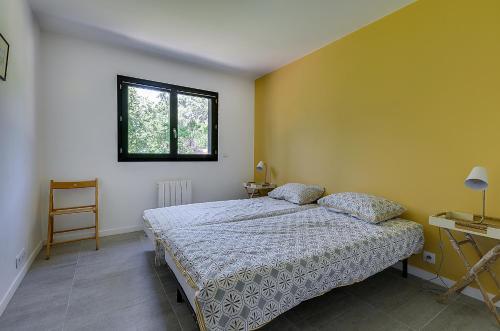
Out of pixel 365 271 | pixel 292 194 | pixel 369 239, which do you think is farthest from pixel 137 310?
pixel 292 194

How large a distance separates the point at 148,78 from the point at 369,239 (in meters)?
→ 3.46

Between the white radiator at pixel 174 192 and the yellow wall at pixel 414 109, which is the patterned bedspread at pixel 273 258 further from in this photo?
the white radiator at pixel 174 192

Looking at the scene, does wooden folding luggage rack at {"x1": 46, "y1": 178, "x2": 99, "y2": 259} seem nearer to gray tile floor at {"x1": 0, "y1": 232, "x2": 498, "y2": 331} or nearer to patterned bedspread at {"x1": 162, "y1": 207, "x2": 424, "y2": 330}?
gray tile floor at {"x1": 0, "y1": 232, "x2": 498, "y2": 331}

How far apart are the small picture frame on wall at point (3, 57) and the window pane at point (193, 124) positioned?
2.07m

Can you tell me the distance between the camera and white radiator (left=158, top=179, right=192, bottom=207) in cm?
346

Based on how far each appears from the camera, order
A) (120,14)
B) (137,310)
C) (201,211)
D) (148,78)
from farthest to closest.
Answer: (148,78) < (201,211) < (120,14) < (137,310)

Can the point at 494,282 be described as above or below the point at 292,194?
below

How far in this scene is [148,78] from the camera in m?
3.38

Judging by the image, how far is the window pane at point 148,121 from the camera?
131 inches

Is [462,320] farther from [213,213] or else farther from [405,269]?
[213,213]

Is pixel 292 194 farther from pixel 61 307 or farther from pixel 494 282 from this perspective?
pixel 61 307

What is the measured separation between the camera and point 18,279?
196 centimetres

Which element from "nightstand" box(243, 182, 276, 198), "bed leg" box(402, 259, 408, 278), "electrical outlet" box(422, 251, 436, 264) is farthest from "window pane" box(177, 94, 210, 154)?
"electrical outlet" box(422, 251, 436, 264)

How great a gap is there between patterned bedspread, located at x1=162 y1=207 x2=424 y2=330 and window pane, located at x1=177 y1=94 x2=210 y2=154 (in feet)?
6.79
